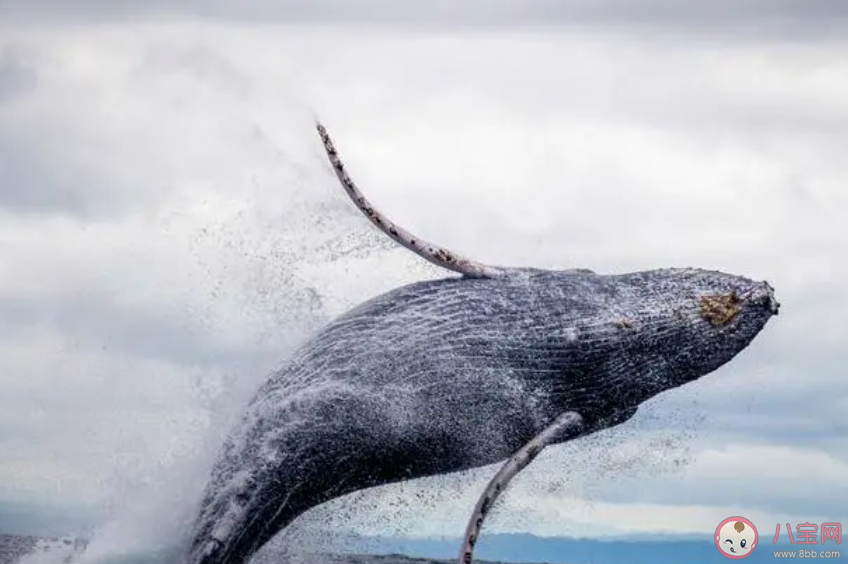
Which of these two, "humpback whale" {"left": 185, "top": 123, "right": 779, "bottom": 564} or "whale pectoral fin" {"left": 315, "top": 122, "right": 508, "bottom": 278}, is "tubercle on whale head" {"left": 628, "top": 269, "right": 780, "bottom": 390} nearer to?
"humpback whale" {"left": 185, "top": 123, "right": 779, "bottom": 564}

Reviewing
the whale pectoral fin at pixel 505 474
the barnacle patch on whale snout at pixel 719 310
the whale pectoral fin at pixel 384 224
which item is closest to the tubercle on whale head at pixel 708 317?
the barnacle patch on whale snout at pixel 719 310

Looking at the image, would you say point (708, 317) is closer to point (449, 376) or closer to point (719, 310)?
point (719, 310)

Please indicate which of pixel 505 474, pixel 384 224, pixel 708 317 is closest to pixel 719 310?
pixel 708 317

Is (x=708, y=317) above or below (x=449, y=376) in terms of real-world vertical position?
above

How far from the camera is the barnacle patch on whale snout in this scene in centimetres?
1595

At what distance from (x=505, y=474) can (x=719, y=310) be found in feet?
8.28

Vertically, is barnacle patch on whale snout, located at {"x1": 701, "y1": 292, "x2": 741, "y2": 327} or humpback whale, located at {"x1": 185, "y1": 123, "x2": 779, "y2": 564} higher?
barnacle patch on whale snout, located at {"x1": 701, "y1": 292, "x2": 741, "y2": 327}

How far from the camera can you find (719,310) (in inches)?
628

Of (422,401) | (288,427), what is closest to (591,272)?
(422,401)

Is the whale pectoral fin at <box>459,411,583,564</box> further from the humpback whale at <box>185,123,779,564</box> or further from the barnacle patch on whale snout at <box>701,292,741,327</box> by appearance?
the barnacle patch on whale snout at <box>701,292,741,327</box>

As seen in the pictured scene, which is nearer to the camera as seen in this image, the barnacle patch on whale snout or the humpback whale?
the humpback whale

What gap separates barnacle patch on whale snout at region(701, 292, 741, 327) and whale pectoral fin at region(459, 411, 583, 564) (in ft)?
5.31

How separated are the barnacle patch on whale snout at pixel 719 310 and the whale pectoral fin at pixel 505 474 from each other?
5.31 feet

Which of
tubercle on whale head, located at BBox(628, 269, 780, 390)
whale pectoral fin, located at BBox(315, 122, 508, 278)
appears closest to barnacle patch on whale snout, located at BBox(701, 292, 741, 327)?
tubercle on whale head, located at BBox(628, 269, 780, 390)
